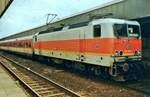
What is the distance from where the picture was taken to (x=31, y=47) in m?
34.6

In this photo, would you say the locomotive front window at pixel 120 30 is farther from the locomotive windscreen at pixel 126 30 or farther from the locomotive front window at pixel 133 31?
the locomotive front window at pixel 133 31

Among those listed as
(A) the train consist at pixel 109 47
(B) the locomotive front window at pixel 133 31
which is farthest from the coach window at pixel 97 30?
(B) the locomotive front window at pixel 133 31

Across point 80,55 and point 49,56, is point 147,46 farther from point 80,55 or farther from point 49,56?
point 49,56

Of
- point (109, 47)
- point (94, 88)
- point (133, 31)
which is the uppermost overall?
point (133, 31)

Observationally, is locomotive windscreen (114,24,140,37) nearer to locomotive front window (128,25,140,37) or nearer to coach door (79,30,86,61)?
locomotive front window (128,25,140,37)

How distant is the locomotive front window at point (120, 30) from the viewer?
16078 mm

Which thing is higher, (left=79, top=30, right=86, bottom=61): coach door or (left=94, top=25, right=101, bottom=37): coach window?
(left=94, top=25, right=101, bottom=37): coach window

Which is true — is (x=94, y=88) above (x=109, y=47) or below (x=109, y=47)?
below

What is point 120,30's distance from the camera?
16.3 metres

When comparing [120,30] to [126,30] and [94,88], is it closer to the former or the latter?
[126,30]

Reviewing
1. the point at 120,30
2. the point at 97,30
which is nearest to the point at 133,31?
the point at 120,30

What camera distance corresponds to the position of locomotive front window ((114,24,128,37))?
52.7 feet

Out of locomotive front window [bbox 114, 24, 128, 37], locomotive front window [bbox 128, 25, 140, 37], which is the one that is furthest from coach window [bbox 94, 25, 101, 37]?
locomotive front window [bbox 128, 25, 140, 37]

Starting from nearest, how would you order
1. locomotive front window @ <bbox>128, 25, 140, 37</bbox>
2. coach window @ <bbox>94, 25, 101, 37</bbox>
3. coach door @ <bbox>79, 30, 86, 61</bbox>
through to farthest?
1. coach window @ <bbox>94, 25, 101, 37</bbox>
2. locomotive front window @ <bbox>128, 25, 140, 37</bbox>
3. coach door @ <bbox>79, 30, 86, 61</bbox>
